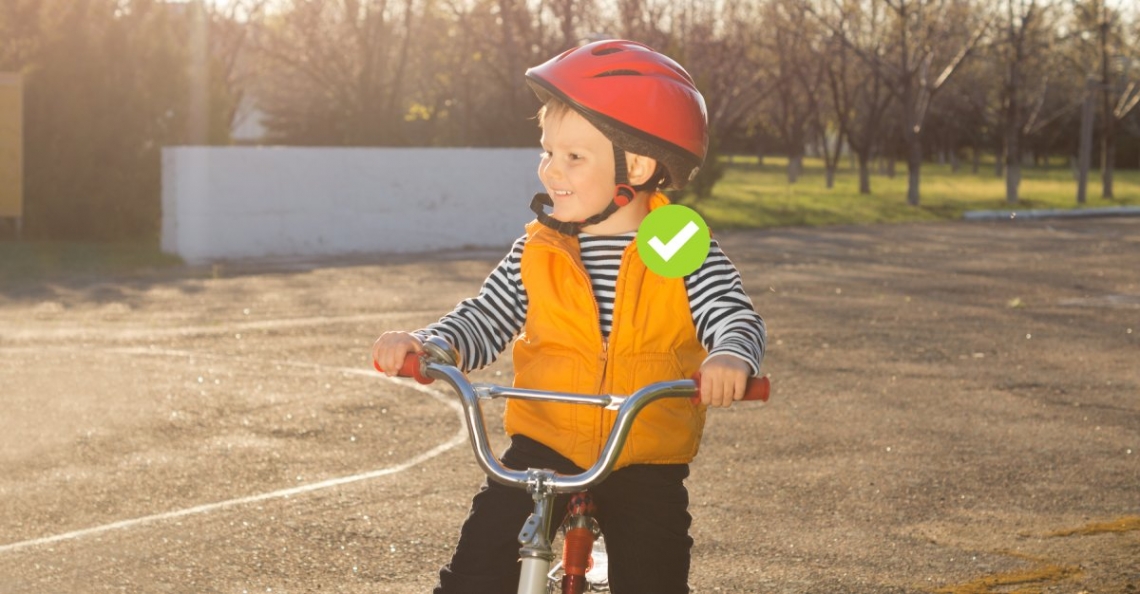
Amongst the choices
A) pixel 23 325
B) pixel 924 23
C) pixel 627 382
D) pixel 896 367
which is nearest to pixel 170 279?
pixel 23 325

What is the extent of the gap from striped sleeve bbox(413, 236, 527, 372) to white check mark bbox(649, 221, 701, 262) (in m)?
0.44

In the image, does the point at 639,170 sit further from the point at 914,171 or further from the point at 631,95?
the point at 914,171

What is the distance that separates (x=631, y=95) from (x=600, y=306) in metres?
0.47

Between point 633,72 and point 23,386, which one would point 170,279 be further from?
point 633,72

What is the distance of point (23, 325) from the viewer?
41.0 feet

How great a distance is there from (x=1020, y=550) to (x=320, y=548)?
2496mm

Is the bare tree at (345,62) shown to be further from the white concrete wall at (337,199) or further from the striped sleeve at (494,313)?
the striped sleeve at (494,313)

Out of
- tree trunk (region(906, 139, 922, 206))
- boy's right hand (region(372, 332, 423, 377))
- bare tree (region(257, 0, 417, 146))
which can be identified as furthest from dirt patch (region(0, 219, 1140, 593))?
tree trunk (region(906, 139, 922, 206))

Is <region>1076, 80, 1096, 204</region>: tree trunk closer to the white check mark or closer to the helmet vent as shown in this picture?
the helmet vent

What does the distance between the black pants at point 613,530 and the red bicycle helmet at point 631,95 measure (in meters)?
0.68

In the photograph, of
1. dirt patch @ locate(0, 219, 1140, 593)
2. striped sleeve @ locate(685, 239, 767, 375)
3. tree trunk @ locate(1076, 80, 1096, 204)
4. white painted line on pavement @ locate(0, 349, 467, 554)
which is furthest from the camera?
tree trunk @ locate(1076, 80, 1096, 204)

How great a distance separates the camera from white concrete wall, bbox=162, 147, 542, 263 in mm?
19656

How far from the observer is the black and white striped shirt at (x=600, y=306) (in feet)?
10.7

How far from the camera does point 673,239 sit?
3098 mm
